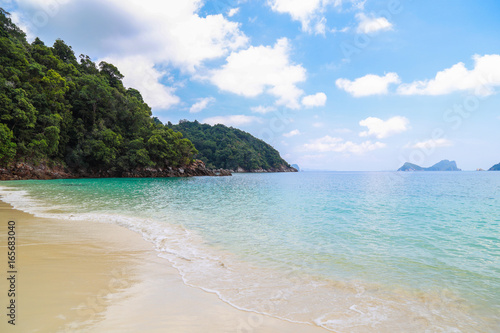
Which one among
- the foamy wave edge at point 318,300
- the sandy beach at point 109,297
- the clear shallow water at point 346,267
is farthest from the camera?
the clear shallow water at point 346,267

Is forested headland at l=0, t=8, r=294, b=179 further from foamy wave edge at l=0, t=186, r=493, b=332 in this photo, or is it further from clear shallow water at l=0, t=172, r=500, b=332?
foamy wave edge at l=0, t=186, r=493, b=332

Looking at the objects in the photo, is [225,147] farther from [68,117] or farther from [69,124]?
[68,117]

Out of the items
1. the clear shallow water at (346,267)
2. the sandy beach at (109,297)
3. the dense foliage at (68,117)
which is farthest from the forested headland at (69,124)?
the sandy beach at (109,297)

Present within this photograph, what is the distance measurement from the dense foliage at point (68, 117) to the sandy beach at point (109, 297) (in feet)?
149

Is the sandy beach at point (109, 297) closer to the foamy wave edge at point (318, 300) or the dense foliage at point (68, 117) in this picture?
the foamy wave edge at point (318, 300)

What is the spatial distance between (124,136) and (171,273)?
7379 cm

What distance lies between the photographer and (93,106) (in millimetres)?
63688

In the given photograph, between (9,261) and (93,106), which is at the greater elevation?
(93,106)

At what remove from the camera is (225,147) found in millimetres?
142750

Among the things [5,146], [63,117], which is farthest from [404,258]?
[63,117]

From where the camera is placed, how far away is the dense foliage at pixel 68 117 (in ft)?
141

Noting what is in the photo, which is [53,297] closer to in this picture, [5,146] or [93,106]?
[5,146]

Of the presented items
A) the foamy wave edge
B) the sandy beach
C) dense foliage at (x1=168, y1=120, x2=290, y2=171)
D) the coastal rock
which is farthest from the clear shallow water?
dense foliage at (x1=168, y1=120, x2=290, y2=171)

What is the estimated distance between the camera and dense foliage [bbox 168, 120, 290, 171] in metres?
140
